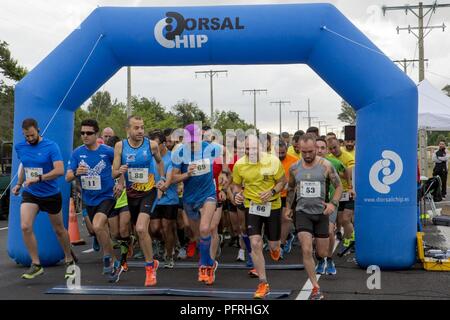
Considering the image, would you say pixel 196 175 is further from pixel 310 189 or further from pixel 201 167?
pixel 310 189

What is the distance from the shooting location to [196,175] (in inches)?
334

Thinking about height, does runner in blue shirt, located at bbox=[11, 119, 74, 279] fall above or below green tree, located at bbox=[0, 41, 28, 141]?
below

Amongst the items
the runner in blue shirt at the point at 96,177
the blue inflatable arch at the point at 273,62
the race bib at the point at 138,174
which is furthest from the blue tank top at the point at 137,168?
the blue inflatable arch at the point at 273,62

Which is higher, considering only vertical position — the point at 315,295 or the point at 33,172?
the point at 33,172

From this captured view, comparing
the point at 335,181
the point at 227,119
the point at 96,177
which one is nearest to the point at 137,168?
the point at 96,177

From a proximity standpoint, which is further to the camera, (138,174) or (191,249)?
(191,249)

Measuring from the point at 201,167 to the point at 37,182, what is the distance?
214 centimetres

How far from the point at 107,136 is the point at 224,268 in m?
3.80

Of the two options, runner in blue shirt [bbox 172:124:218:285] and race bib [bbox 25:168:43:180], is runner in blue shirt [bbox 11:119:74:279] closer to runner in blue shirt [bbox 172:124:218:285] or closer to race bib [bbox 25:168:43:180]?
race bib [bbox 25:168:43:180]

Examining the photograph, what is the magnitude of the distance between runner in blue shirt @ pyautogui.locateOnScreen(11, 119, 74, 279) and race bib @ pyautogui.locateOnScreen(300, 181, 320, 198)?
10.8 ft

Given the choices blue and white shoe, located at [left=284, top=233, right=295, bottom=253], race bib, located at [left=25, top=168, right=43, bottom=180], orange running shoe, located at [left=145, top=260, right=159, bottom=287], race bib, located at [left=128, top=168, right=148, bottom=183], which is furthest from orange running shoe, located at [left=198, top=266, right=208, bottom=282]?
blue and white shoe, located at [left=284, top=233, right=295, bottom=253]

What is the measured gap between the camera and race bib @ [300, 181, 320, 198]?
720 cm
